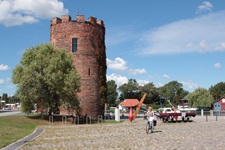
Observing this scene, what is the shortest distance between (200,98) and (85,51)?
5492 centimetres

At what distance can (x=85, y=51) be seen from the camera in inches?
1678

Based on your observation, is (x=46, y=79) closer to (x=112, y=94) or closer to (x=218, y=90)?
(x=112, y=94)

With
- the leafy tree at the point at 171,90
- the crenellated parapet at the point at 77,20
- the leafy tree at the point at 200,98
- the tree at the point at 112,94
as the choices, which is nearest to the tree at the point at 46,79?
the crenellated parapet at the point at 77,20

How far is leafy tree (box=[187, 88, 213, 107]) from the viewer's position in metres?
87.2

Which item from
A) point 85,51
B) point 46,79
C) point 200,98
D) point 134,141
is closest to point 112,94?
point 200,98

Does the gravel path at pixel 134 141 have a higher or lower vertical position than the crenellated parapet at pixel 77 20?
lower

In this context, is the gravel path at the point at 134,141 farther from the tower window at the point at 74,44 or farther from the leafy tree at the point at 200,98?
the leafy tree at the point at 200,98

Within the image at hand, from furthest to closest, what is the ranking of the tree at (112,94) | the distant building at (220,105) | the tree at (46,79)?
the tree at (112,94)
the distant building at (220,105)
the tree at (46,79)

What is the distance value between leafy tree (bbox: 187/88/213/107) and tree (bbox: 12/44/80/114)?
59.7m

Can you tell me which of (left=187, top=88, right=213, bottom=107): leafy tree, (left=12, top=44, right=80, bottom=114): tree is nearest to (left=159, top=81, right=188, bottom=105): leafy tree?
(left=187, top=88, right=213, bottom=107): leafy tree

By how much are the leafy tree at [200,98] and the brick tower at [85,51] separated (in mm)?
50663

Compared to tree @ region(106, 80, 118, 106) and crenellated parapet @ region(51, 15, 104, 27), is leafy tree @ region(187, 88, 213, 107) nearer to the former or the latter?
tree @ region(106, 80, 118, 106)

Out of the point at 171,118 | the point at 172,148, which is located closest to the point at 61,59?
the point at 171,118

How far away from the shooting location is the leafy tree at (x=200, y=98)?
87.2 metres
